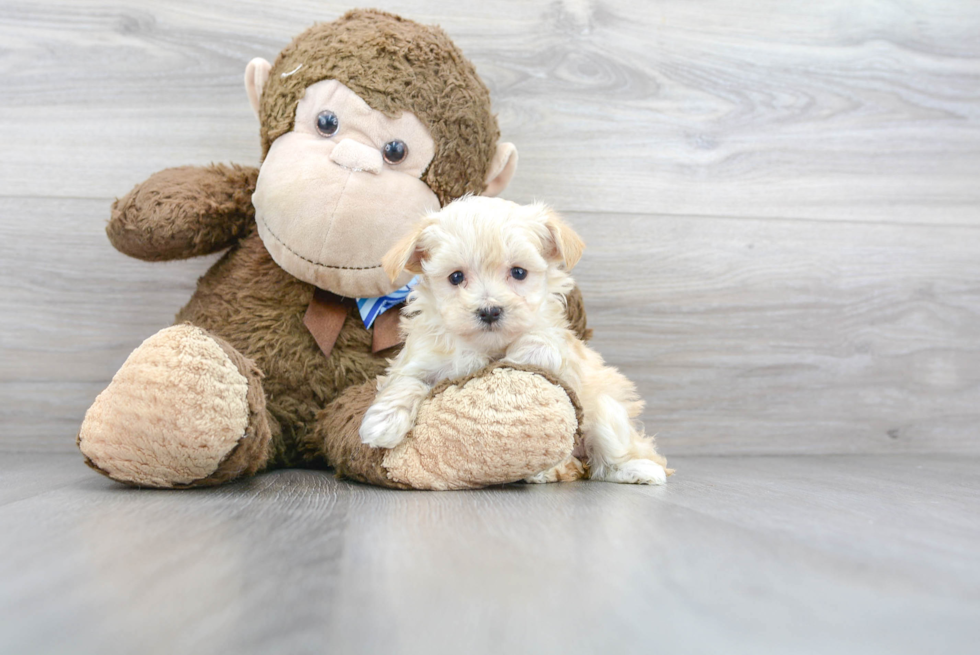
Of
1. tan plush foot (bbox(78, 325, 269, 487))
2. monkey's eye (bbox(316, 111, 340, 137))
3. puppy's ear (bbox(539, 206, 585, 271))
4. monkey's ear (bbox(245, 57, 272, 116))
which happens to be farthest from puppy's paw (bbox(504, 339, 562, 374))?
monkey's ear (bbox(245, 57, 272, 116))

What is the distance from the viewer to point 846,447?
1.68 m

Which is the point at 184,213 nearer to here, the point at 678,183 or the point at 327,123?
the point at 327,123

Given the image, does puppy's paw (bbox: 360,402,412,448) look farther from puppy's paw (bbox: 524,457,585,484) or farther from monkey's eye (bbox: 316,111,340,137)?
monkey's eye (bbox: 316,111,340,137)

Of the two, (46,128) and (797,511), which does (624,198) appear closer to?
(797,511)

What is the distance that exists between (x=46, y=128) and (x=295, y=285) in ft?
2.25

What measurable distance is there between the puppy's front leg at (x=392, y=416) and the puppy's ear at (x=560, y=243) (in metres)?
0.28

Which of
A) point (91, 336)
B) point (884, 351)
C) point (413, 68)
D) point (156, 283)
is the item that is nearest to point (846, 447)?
point (884, 351)

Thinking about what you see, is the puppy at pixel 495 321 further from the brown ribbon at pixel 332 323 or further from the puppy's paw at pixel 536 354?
the brown ribbon at pixel 332 323

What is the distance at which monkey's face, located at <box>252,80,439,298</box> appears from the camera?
1.10 metres

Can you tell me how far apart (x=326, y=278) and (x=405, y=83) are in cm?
34

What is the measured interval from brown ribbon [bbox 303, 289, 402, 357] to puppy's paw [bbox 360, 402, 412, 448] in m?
0.26

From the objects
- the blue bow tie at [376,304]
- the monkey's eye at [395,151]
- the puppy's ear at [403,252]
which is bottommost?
the blue bow tie at [376,304]

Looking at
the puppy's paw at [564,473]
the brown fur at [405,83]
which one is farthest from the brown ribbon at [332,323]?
the puppy's paw at [564,473]

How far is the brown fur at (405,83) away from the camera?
3.75 ft
